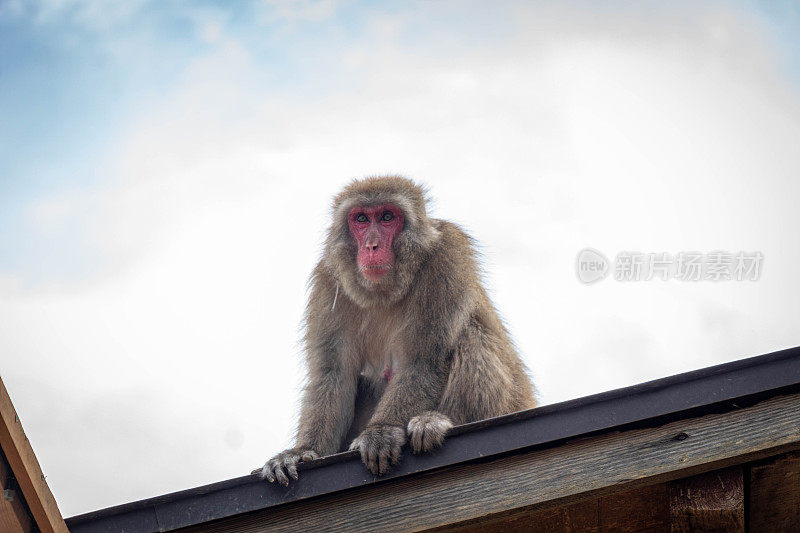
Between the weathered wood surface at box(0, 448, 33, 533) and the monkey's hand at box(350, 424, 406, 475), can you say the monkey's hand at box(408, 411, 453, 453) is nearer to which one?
the monkey's hand at box(350, 424, 406, 475)

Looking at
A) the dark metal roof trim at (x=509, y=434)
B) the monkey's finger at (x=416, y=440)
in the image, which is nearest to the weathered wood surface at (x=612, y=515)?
the dark metal roof trim at (x=509, y=434)

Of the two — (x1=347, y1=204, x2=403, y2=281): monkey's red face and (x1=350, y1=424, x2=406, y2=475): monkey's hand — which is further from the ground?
(x1=347, y1=204, x2=403, y2=281): monkey's red face

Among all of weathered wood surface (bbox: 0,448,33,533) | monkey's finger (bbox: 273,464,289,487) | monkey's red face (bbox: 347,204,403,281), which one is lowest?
monkey's finger (bbox: 273,464,289,487)

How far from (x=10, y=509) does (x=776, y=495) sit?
2246 mm

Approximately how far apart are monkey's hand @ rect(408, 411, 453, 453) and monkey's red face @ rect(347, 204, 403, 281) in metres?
1.08

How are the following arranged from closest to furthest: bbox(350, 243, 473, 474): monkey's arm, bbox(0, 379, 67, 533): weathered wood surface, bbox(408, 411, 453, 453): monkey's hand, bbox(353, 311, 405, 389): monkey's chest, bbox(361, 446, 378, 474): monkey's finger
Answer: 1. bbox(0, 379, 67, 533): weathered wood surface
2. bbox(361, 446, 378, 474): monkey's finger
3. bbox(408, 411, 453, 453): monkey's hand
4. bbox(350, 243, 473, 474): monkey's arm
5. bbox(353, 311, 405, 389): monkey's chest

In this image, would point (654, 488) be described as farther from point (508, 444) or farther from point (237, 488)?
point (237, 488)

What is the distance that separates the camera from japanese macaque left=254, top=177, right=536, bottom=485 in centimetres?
415

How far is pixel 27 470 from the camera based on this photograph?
2.30 metres

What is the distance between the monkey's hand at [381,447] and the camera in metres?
2.78

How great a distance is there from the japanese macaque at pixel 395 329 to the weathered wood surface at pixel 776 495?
1613mm

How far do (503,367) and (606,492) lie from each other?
1.80m

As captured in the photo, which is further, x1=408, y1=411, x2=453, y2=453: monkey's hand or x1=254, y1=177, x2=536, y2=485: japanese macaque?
Result: x1=254, y1=177, x2=536, y2=485: japanese macaque

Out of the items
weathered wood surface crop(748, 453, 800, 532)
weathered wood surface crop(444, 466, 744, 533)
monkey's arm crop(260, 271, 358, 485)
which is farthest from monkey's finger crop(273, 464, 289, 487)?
weathered wood surface crop(748, 453, 800, 532)
